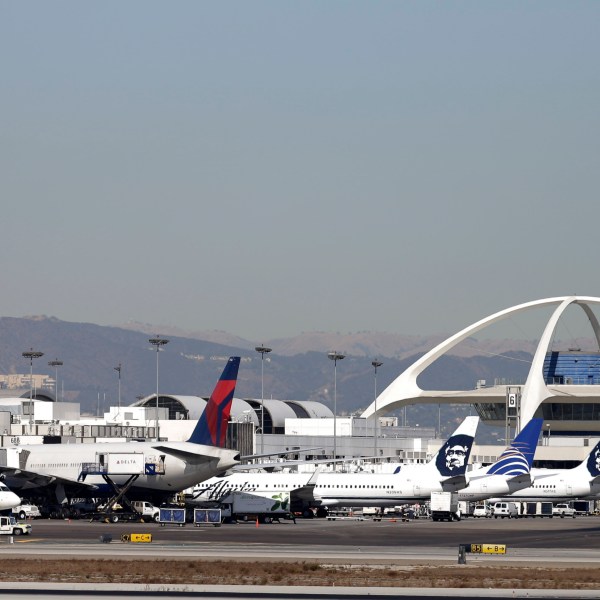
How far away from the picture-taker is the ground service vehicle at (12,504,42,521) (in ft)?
314

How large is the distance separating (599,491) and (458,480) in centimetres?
2097

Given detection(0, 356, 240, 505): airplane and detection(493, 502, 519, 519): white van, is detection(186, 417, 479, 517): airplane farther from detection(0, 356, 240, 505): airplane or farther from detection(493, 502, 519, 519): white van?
detection(493, 502, 519, 519): white van

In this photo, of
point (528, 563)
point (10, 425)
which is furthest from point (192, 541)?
point (10, 425)

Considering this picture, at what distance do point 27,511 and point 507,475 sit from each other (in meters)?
38.4

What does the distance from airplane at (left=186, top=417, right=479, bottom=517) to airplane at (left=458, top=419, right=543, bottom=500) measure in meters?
1.83

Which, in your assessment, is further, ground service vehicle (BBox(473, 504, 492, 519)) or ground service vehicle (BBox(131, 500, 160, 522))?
ground service vehicle (BBox(473, 504, 492, 519))

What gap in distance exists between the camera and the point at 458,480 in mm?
105188

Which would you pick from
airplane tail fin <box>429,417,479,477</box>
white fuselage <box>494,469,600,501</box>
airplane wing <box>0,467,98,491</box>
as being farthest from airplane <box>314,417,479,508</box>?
airplane wing <box>0,467,98,491</box>

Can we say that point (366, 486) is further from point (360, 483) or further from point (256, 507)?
point (256, 507)

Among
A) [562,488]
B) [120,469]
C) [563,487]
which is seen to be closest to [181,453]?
[120,469]

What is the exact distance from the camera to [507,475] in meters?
108

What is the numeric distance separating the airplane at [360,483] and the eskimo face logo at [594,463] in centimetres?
1647

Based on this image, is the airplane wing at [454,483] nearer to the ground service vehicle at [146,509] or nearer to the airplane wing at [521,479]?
the airplane wing at [521,479]

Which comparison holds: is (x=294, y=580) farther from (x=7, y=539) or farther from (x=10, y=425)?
(x=10, y=425)
